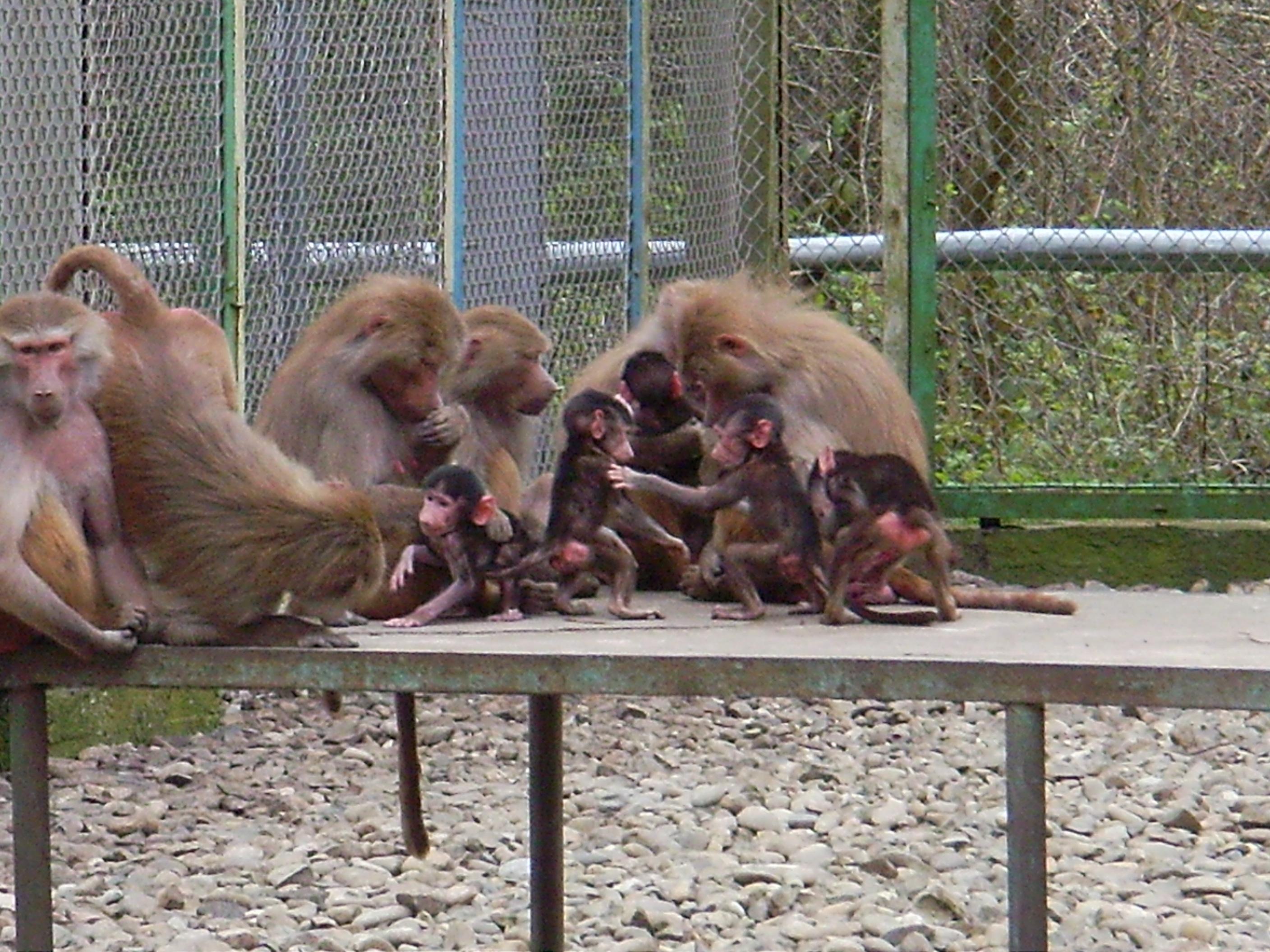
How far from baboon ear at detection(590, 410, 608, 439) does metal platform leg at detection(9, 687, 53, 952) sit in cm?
115

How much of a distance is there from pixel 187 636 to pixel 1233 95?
4.95 metres

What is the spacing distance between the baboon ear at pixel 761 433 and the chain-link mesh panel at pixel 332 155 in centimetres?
233

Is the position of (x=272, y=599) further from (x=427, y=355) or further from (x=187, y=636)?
(x=427, y=355)

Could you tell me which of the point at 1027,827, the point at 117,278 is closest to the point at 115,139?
the point at 117,278

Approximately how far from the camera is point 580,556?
4.09 metres

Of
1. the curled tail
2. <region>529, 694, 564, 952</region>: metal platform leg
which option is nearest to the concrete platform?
<region>529, 694, 564, 952</region>: metal platform leg

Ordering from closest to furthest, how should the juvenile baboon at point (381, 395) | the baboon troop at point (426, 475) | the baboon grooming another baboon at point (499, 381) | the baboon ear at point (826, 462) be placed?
the baboon troop at point (426, 475), the baboon ear at point (826, 462), the juvenile baboon at point (381, 395), the baboon grooming another baboon at point (499, 381)

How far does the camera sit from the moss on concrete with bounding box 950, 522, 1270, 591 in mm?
7402

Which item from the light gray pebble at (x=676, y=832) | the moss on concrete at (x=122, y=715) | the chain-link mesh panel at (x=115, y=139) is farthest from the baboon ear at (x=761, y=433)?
the moss on concrete at (x=122, y=715)

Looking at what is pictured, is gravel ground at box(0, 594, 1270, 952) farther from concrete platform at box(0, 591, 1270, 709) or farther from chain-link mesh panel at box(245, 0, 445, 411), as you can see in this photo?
concrete platform at box(0, 591, 1270, 709)

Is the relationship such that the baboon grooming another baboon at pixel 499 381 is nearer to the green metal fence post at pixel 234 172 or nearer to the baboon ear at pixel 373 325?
the baboon ear at pixel 373 325

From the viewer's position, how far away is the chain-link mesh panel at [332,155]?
604 cm

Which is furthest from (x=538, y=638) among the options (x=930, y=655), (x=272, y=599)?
(x=930, y=655)

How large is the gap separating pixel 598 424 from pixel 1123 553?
12.3 ft
